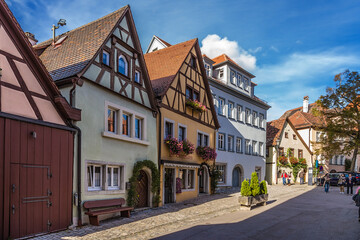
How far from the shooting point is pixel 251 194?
15734 millimetres

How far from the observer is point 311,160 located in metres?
41.3

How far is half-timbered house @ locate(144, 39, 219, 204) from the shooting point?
55.8 feet

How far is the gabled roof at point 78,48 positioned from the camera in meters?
12.0

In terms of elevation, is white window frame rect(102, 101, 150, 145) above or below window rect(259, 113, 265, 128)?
below

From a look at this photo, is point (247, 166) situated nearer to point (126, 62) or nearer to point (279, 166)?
point (279, 166)

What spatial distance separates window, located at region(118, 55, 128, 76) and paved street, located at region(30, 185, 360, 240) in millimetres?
5951

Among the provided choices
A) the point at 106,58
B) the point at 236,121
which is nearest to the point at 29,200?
the point at 106,58

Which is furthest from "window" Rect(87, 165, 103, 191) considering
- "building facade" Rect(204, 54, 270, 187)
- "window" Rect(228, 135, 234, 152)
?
"window" Rect(228, 135, 234, 152)

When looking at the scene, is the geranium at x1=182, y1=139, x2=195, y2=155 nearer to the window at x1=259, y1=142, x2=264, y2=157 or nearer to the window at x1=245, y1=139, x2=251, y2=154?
the window at x1=245, y1=139, x2=251, y2=154

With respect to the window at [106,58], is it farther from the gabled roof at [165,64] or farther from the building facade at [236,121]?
the building facade at [236,121]

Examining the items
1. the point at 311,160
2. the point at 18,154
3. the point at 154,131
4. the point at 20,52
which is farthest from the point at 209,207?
the point at 311,160

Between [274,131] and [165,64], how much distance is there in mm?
21626

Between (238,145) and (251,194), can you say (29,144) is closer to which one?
(251,194)

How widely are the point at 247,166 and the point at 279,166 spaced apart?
20.8 feet
